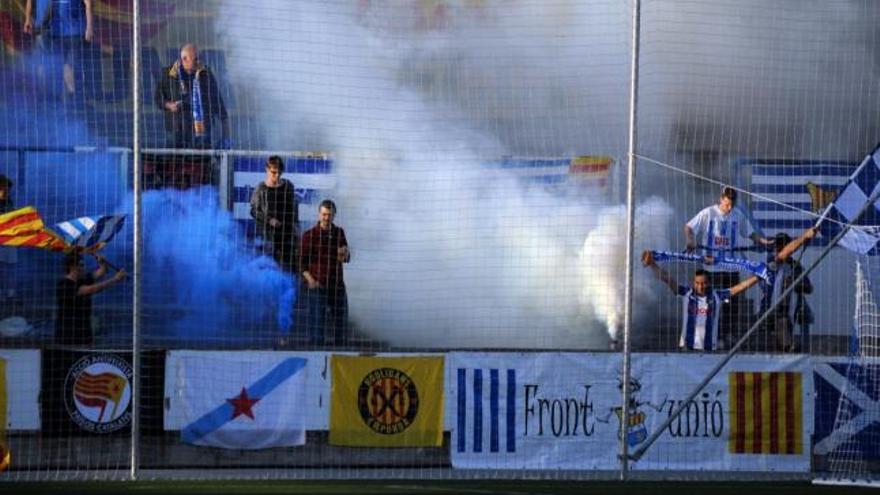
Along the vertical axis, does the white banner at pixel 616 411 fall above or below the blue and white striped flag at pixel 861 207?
below

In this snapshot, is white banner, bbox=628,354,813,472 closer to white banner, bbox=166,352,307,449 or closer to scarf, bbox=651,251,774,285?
scarf, bbox=651,251,774,285

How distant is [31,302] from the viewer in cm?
1492

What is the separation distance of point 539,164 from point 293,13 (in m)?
2.68

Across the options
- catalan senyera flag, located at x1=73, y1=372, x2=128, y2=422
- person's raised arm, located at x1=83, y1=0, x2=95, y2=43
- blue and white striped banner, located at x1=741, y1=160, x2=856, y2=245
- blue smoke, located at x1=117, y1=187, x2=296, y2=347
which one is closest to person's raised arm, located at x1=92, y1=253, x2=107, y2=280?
blue smoke, located at x1=117, y1=187, x2=296, y2=347

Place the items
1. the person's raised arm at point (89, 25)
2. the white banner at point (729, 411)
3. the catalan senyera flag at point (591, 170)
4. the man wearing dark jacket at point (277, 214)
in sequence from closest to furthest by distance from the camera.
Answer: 1. the white banner at point (729, 411)
2. the man wearing dark jacket at point (277, 214)
3. the catalan senyera flag at point (591, 170)
4. the person's raised arm at point (89, 25)

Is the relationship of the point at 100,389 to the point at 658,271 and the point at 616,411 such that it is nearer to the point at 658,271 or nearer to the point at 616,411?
the point at 616,411

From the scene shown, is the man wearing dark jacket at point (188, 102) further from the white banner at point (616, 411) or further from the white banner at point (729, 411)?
the white banner at point (729, 411)

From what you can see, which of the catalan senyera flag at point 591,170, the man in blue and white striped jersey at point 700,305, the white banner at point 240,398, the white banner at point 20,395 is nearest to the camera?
the white banner at point 20,395

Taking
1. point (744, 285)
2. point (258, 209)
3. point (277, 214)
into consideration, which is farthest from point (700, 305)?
point (258, 209)

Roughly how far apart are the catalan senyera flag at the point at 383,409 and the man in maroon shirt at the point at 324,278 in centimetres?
71

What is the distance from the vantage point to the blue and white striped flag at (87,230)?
1474 centimetres

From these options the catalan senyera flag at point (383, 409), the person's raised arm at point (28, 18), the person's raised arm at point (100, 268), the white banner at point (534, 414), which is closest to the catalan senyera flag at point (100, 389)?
the person's raised arm at point (100, 268)

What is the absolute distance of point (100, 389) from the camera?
45.2ft

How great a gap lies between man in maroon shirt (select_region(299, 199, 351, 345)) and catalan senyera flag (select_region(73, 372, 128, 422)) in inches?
70.3
